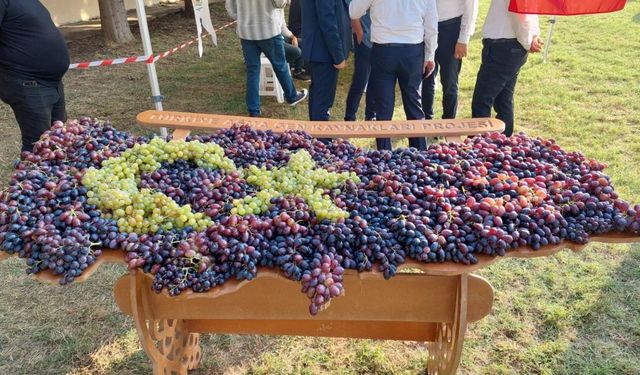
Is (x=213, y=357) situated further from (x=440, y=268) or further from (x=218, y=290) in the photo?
(x=440, y=268)

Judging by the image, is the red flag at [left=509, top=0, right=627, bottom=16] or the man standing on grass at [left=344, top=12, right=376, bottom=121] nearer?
the red flag at [left=509, top=0, right=627, bottom=16]

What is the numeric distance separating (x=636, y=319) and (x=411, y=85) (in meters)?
2.13

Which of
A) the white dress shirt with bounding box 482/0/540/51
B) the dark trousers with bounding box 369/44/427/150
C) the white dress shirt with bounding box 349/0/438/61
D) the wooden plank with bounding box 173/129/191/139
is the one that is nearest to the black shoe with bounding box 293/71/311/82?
the dark trousers with bounding box 369/44/427/150

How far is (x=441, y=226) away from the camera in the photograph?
1617mm

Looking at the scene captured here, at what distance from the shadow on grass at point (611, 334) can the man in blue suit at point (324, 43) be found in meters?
2.52

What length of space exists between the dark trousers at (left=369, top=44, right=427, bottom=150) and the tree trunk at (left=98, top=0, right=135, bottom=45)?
6.13 meters

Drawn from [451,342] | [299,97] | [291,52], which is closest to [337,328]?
[451,342]

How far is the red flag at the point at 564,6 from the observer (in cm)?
332

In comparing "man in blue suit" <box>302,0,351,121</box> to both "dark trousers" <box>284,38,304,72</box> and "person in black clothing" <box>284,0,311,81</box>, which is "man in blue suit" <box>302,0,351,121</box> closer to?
"dark trousers" <box>284,38,304,72</box>

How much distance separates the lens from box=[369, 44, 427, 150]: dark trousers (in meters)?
3.66

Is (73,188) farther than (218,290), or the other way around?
(73,188)

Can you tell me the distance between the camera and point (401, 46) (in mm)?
3611

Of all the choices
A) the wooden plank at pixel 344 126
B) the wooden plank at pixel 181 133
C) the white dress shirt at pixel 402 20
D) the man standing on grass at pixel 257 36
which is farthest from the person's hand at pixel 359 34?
the wooden plank at pixel 181 133

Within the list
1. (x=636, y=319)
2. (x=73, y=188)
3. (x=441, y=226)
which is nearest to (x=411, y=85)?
(x=636, y=319)
